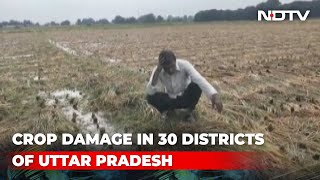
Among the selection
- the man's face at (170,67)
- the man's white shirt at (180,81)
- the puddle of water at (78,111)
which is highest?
the man's face at (170,67)

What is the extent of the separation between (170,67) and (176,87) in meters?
0.26

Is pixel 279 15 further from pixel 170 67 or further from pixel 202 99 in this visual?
pixel 202 99

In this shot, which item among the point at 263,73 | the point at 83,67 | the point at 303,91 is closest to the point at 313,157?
the point at 303,91

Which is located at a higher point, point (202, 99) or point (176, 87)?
point (176, 87)

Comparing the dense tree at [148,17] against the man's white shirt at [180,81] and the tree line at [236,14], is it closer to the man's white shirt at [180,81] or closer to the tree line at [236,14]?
the tree line at [236,14]

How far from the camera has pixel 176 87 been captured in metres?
3.82

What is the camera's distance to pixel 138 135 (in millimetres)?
3289

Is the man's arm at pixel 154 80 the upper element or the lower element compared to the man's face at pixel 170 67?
lower

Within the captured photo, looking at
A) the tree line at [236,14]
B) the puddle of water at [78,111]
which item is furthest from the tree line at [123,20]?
the puddle of water at [78,111]

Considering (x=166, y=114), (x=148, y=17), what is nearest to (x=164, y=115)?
(x=166, y=114)

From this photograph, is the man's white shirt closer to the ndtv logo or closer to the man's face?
the man's face

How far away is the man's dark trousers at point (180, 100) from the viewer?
149 inches

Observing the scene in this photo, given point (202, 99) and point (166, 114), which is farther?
point (202, 99)

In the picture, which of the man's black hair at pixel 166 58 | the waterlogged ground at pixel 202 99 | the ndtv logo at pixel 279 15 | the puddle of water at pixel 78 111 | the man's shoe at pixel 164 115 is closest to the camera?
the ndtv logo at pixel 279 15
